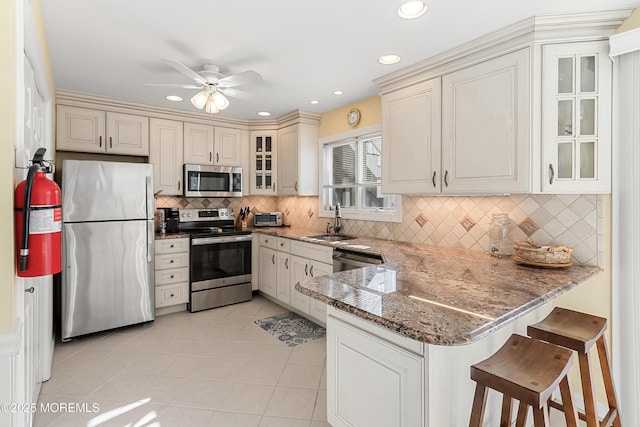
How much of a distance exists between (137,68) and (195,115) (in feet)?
4.67

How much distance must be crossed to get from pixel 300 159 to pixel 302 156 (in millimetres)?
48

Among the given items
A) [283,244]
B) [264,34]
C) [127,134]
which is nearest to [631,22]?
[264,34]

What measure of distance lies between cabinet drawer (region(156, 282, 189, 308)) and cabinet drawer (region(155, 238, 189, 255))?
0.39m

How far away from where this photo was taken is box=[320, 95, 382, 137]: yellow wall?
137 inches

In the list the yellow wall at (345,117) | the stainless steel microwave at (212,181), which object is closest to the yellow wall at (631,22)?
the yellow wall at (345,117)

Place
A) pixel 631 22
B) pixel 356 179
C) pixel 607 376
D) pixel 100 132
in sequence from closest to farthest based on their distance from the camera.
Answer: pixel 607 376 < pixel 631 22 < pixel 100 132 < pixel 356 179

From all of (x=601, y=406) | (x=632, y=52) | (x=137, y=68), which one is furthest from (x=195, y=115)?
(x=601, y=406)

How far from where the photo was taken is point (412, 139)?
271cm

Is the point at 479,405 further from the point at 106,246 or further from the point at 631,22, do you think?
the point at 106,246

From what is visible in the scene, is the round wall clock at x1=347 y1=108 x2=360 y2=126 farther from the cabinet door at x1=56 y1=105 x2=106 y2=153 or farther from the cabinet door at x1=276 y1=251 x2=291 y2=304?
the cabinet door at x1=56 y1=105 x2=106 y2=153

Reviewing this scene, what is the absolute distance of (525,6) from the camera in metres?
1.84

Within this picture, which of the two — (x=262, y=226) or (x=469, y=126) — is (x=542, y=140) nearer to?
(x=469, y=126)

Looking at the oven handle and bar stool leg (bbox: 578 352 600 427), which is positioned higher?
the oven handle

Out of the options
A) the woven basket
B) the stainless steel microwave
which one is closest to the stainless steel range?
the stainless steel microwave
